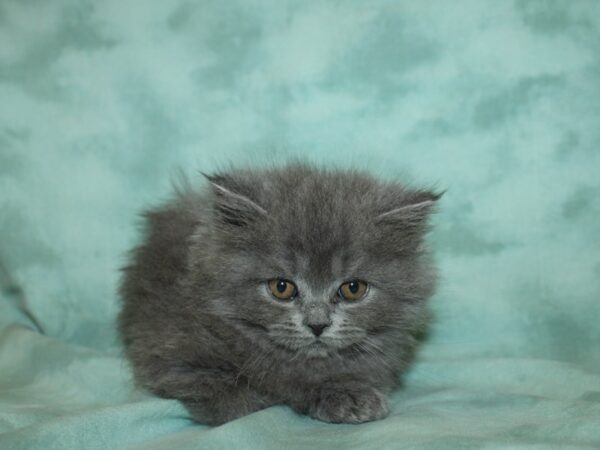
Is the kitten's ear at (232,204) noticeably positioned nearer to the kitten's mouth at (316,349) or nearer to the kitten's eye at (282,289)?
the kitten's eye at (282,289)

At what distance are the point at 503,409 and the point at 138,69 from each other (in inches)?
80.9

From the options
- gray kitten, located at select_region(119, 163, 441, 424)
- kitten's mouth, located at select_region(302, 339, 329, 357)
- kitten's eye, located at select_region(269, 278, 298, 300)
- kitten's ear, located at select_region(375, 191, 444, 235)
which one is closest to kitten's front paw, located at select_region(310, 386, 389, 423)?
gray kitten, located at select_region(119, 163, 441, 424)

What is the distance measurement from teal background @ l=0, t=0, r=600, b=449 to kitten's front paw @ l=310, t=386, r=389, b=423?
0.65m

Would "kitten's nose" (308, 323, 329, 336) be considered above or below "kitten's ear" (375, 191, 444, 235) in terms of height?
below

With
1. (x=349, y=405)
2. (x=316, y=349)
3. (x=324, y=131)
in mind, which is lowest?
(x=349, y=405)

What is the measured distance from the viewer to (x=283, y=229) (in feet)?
7.20

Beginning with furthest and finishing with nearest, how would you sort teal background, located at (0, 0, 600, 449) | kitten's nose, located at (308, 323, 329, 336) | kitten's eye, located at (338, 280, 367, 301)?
teal background, located at (0, 0, 600, 449)
kitten's eye, located at (338, 280, 367, 301)
kitten's nose, located at (308, 323, 329, 336)

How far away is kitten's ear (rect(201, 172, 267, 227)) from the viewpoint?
221cm

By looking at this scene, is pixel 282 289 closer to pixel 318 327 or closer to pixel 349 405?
pixel 318 327

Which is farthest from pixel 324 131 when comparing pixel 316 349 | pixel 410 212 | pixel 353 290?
pixel 316 349

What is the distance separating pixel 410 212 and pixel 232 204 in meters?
0.59

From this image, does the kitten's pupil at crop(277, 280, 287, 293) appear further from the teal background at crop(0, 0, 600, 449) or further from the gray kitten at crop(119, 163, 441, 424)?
the teal background at crop(0, 0, 600, 449)

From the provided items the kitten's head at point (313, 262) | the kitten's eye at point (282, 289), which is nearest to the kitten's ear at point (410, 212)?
the kitten's head at point (313, 262)

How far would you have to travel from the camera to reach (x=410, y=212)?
2283mm
